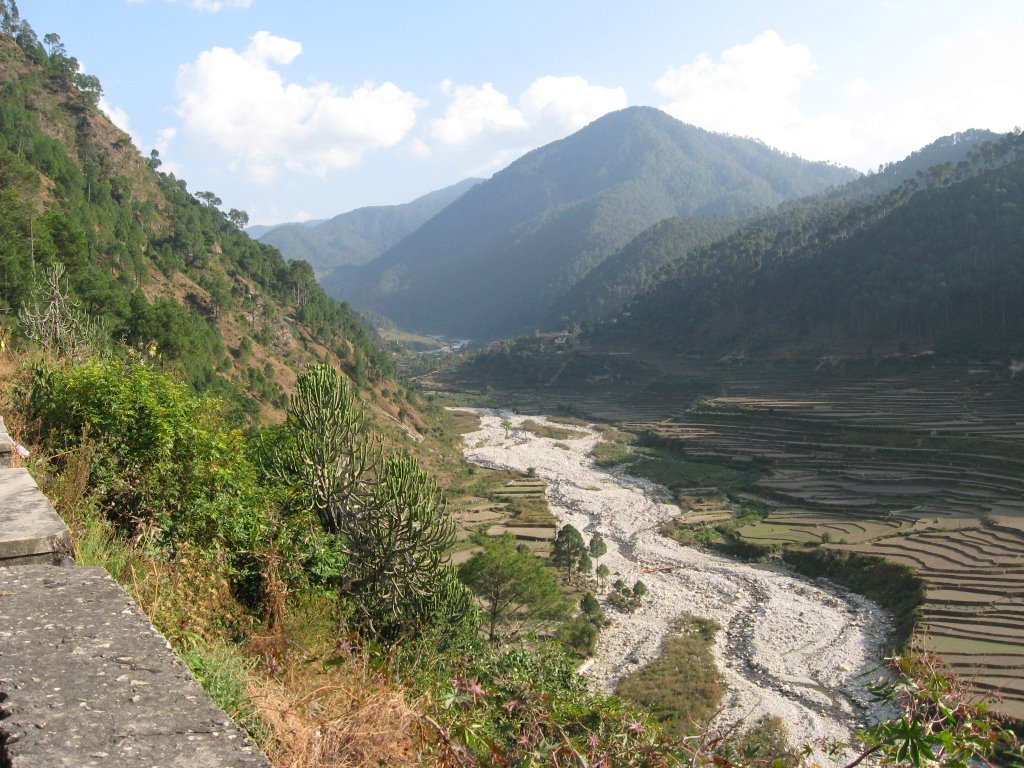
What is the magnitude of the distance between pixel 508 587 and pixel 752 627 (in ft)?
25.5

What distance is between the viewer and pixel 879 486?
31.7 m

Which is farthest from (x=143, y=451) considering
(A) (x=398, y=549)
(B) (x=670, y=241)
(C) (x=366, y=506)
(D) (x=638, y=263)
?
(B) (x=670, y=241)

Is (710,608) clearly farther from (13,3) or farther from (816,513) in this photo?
(13,3)

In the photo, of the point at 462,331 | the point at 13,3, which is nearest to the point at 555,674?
the point at 13,3

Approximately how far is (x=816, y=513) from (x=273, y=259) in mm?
38158

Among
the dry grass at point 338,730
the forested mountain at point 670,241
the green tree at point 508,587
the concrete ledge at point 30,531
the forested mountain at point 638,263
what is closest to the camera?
the dry grass at point 338,730

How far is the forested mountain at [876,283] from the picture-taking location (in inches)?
1927

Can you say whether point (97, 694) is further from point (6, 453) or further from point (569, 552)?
point (569, 552)

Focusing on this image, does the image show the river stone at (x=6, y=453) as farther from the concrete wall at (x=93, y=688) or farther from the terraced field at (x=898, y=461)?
the terraced field at (x=898, y=461)

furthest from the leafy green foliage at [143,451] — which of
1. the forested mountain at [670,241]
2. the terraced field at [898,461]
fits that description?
the forested mountain at [670,241]

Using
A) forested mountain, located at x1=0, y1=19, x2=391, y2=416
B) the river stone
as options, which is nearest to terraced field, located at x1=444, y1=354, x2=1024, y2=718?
the river stone

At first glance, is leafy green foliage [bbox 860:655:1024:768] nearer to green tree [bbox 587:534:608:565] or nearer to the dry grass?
the dry grass

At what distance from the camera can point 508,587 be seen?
725 inches

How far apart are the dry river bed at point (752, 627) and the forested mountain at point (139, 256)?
15.2 meters
